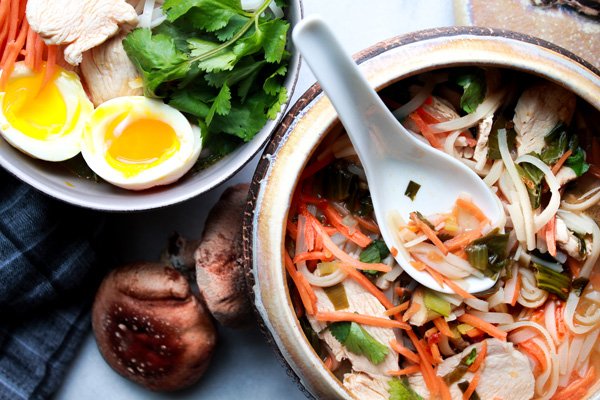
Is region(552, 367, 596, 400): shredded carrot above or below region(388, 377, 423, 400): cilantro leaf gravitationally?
below

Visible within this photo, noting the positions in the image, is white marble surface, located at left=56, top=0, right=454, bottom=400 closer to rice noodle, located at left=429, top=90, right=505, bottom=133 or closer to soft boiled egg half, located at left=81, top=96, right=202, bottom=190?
soft boiled egg half, located at left=81, top=96, right=202, bottom=190

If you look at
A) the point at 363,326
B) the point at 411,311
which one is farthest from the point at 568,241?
the point at 363,326

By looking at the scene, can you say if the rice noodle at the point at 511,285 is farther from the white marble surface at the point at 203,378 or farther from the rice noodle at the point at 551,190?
the white marble surface at the point at 203,378

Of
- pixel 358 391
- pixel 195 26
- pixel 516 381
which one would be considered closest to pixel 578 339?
pixel 516 381

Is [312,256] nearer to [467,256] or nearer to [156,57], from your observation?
[467,256]

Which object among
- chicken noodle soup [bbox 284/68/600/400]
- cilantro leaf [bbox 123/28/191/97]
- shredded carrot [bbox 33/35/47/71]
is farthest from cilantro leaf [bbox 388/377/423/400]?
shredded carrot [bbox 33/35/47/71]

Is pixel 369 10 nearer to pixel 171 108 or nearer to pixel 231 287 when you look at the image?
pixel 171 108
